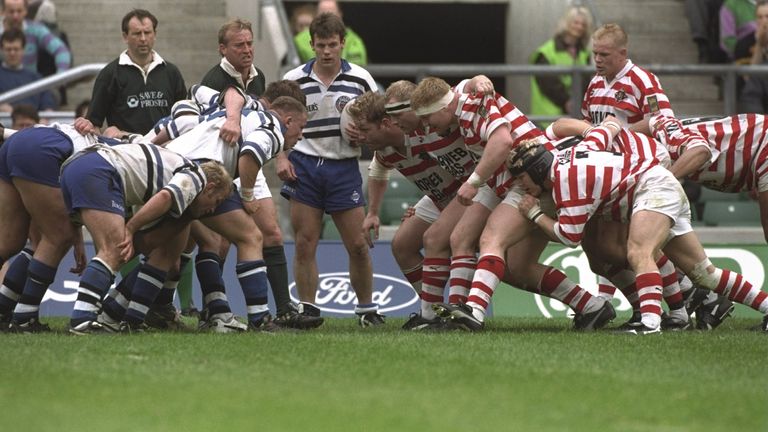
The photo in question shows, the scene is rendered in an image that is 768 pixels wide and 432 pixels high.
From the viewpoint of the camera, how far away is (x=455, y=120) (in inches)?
354

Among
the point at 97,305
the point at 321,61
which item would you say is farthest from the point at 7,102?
the point at 97,305

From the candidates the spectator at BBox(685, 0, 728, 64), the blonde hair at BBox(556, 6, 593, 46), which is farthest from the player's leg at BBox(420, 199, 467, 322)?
the spectator at BBox(685, 0, 728, 64)

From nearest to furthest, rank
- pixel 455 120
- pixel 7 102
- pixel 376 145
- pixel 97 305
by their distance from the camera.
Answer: pixel 97 305
pixel 455 120
pixel 376 145
pixel 7 102

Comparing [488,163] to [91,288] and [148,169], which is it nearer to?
[148,169]

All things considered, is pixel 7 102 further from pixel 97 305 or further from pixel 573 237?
pixel 573 237

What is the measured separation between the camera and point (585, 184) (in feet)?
28.2

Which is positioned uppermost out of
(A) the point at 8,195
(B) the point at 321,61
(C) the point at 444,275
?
(B) the point at 321,61

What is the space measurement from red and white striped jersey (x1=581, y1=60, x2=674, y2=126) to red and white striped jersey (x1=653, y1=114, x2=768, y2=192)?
0.78ft

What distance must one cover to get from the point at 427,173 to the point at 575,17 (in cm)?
592

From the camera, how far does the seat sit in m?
14.4

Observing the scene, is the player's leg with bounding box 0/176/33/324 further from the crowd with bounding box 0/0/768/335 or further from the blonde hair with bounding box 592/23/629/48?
the blonde hair with bounding box 592/23/629/48

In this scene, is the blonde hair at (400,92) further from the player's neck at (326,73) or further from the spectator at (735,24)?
the spectator at (735,24)

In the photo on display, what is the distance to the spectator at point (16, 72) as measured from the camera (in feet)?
48.9

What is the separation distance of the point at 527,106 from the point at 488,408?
1136 centimetres
